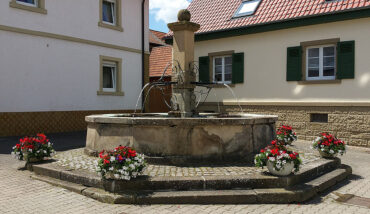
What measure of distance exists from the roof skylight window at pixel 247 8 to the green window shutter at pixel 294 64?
2758 mm

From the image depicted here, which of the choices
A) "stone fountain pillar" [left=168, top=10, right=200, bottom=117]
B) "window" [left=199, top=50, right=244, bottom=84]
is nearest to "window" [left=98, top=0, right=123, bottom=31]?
"window" [left=199, top=50, right=244, bottom=84]

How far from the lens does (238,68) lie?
1448 cm

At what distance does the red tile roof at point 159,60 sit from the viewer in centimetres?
2389

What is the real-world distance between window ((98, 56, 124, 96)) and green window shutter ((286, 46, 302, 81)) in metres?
7.62

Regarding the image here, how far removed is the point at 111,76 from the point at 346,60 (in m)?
9.96

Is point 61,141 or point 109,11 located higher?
point 109,11

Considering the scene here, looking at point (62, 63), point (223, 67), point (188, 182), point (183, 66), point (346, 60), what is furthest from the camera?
point (223, 67)

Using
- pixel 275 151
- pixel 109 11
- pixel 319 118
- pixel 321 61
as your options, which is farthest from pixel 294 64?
pixel 109 11

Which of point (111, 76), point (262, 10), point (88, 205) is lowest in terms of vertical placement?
point (88, 205)

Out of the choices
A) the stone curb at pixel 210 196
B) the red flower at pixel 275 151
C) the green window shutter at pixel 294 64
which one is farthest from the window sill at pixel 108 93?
the red flower at pixel 275 151

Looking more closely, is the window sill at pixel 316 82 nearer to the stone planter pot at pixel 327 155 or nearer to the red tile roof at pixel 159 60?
the stone planter pot at pixel 327 155

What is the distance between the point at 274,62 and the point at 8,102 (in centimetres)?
993

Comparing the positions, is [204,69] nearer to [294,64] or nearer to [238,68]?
[238,68]

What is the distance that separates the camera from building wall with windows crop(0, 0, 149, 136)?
11.6m
